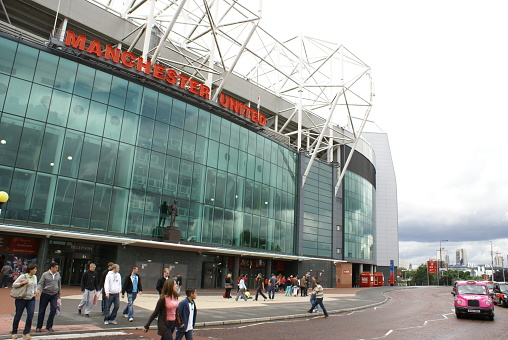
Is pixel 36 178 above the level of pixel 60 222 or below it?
above

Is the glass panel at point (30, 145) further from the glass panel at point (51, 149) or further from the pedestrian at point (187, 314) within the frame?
the pedestrian at point (187, 314)

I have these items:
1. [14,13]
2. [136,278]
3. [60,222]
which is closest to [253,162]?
[60,222]

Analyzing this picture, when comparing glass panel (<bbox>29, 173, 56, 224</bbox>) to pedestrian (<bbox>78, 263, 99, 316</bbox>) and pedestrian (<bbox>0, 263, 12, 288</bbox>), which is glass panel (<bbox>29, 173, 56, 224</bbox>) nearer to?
pedestrian (<bbox>0, 263, 12, 288</bbox>)

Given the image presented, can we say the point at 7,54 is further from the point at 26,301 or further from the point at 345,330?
the point at 345,330

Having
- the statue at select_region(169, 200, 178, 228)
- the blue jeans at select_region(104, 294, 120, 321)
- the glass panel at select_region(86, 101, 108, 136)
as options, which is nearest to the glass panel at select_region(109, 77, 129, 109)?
the glass panel at select_region(86, 101, 108, 136)

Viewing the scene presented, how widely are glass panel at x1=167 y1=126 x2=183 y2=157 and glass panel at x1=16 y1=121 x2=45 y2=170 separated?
31.1 ft

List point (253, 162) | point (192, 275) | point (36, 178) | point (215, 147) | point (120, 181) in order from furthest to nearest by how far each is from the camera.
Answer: point (253, 162)
point (215, 147)
point (192, 275)
point (120, 181)
point (36, 178)

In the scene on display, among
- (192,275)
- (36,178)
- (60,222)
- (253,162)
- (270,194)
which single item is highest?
(253,162)

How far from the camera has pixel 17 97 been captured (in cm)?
2420

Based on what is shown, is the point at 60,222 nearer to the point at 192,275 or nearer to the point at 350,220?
the point at 192,275

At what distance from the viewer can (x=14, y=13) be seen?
99.1 ft

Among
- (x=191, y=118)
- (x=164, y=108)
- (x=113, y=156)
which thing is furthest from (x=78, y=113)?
(x=191, y=118)

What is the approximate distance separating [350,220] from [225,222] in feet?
92.7

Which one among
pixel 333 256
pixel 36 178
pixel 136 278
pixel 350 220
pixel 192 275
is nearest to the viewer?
pixel 136 278
